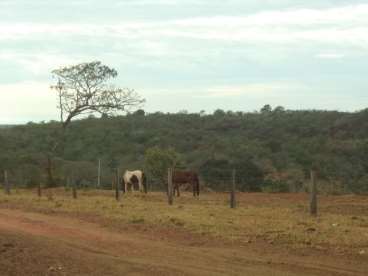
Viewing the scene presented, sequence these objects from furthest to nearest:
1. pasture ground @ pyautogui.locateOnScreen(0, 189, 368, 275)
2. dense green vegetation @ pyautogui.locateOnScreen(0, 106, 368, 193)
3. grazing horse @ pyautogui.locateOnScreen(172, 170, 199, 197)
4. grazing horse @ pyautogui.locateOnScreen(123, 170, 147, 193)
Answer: dense green vegetation @ pyautogui.locateOnScreen(0, 106, 368, 193) → grazing horse @ pyautogui.locateOnScreen(123, 170, 147, 193) → grazing horse @ pyautogui.locateOnScreen(172, 170, 199, 197) → pasture ground @ pyautogui.locateOnScreen(0, 189, 368, 275)

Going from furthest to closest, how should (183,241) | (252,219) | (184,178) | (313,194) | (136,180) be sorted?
(136,180)
(184,178)
(313,194)
(252,219)
(183,241)

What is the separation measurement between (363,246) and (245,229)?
11.0ft

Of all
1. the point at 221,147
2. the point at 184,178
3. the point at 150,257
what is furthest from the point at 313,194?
the point at 221,147

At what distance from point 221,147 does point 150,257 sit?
4248cm

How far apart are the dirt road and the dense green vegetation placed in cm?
1749

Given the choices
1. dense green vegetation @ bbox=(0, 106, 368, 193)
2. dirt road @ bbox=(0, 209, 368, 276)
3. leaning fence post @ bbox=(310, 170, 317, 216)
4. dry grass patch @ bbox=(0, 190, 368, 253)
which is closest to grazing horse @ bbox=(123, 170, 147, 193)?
dense green vegetation @ bbox=(0, 106, 368, 193)

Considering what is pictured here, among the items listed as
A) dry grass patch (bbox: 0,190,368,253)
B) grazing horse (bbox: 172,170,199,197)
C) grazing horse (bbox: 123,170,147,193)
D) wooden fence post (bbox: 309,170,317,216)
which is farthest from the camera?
grazing horse (bbox: 123,170,147,193)

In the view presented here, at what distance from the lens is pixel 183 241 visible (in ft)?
49.9

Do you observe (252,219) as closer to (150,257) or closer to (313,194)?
(313,194)

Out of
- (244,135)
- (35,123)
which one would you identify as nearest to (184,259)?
(244,135)

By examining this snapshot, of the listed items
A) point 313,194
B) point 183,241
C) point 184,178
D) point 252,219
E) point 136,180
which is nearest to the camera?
point 183,241

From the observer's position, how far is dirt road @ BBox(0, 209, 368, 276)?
11383 mm

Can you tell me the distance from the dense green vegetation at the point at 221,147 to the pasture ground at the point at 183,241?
1290 centimetres

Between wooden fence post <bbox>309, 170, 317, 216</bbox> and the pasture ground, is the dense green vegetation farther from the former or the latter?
wooden fence post <bbox>309, 170, 317, 216</bbox>
